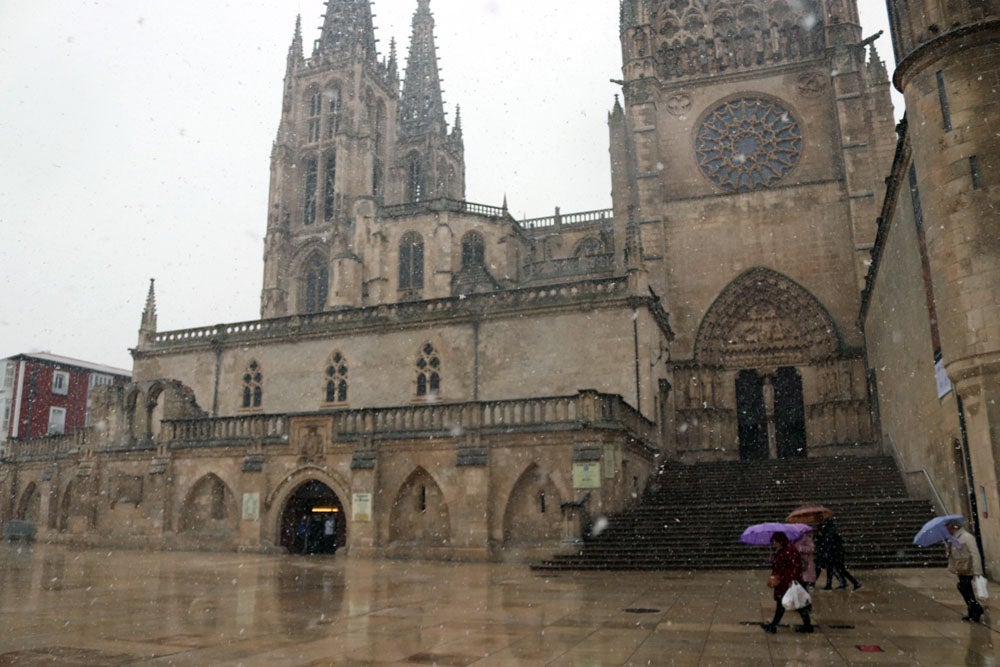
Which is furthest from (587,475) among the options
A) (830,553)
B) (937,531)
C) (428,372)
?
(937,531)

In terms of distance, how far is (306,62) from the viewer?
68625 mm

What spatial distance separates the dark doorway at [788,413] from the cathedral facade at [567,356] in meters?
0.09

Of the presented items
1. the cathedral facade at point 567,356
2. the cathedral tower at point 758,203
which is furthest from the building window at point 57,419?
the cathedral tower at point 758,203

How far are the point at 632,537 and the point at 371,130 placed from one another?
53.3 metres

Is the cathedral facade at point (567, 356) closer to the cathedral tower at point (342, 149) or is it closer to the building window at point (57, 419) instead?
the cathedral tower at point (342, 149)

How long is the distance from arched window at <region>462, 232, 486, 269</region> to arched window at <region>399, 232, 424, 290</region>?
2614mm

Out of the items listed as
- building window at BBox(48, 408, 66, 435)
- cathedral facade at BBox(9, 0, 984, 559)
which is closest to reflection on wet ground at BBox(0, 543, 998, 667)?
cathedral facade at BBox(9, 0, 984, 559)

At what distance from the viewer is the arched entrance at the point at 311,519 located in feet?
82.3

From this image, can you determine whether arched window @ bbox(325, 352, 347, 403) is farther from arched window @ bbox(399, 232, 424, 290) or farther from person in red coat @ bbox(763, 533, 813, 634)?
person in red coat @ bbox(763, 533, 813, 634)

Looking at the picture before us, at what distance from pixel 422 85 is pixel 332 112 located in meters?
12.5

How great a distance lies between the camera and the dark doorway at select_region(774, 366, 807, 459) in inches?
1328

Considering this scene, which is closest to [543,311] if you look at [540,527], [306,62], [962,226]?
[540,527]

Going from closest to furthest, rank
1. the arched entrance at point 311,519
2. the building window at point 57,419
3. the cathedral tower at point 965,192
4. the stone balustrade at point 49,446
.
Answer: the cathedral tower at point 965,192
the arched entrance at point 311,519
the stone balustrade at point 49,446
the building window at point 57,419

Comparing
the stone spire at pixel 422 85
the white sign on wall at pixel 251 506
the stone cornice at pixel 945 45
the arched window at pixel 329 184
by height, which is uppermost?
the stone spire at pixel 422 85
